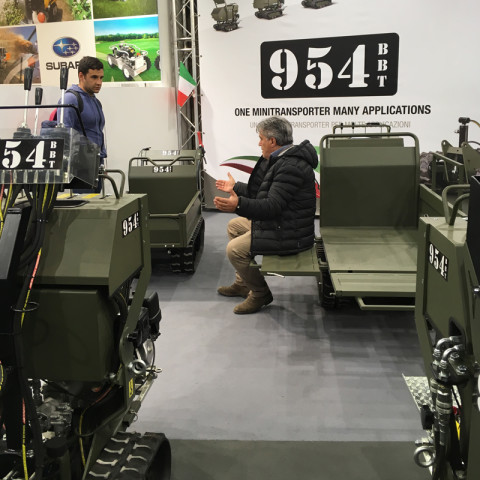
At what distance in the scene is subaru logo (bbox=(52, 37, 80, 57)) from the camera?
8.03 metres

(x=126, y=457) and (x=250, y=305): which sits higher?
(x=126, y=457)

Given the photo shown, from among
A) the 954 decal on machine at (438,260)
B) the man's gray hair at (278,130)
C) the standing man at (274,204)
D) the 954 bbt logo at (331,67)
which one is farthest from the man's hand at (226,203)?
the 954 bbt logo at (331,67)

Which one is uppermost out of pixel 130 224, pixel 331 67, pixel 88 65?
pixel 331 67

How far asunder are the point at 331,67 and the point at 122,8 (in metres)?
3.08

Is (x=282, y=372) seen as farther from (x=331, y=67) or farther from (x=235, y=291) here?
(x=331, y=67)

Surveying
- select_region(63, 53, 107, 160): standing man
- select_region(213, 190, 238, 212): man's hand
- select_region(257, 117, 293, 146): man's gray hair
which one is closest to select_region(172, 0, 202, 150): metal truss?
select_region(63, 53, 107, 160): standing man

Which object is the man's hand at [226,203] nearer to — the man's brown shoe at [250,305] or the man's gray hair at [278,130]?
the man's gray hair at [278,130]

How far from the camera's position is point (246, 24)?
734 centimetres

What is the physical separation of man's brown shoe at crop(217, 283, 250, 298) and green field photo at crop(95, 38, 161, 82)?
14.4 ft

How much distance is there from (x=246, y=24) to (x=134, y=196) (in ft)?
19.4

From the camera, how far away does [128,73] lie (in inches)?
316

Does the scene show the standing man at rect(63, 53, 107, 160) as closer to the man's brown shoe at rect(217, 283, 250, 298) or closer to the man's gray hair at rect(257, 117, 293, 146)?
the man's gray hair at rect(257, 117, 293, 146)

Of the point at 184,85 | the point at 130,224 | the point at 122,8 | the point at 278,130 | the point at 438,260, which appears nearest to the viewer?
the point at 438,260

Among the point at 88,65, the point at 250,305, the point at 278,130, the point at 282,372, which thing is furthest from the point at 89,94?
the point at 282,372
